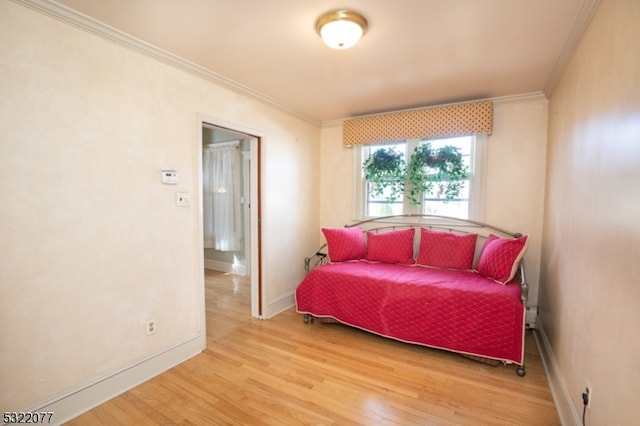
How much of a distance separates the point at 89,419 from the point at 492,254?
10.8ft

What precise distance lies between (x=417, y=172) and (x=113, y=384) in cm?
337

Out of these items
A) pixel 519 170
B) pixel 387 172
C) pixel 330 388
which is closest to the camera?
pixel 330 388

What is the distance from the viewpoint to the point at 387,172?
3566 millimetres

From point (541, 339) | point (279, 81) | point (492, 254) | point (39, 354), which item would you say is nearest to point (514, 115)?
point (492, 254)

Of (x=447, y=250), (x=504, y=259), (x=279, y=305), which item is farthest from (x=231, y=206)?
(x=504, y=259)

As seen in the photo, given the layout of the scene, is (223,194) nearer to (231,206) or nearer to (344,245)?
(231,206)

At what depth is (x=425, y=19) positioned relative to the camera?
172 cm

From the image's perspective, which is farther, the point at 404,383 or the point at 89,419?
the point at 404,383

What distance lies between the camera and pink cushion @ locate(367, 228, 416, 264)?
3.28 meters

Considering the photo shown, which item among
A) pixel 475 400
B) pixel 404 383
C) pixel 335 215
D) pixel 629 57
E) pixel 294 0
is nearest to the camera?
pixel 629 57

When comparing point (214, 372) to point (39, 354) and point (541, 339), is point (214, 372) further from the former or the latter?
point (541, 339)

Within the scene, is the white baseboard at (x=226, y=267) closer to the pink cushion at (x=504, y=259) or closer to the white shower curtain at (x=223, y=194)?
the white shower curtain at (x=223, y=194)

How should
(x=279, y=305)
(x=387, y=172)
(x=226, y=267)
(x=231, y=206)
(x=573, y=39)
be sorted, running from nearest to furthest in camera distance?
(x=573, y=39) < (x=279, y=305) < (x=387, y=172) < (x=231, y=206) < (x=226, y=267)

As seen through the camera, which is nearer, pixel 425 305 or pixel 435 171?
pixel 425 305
